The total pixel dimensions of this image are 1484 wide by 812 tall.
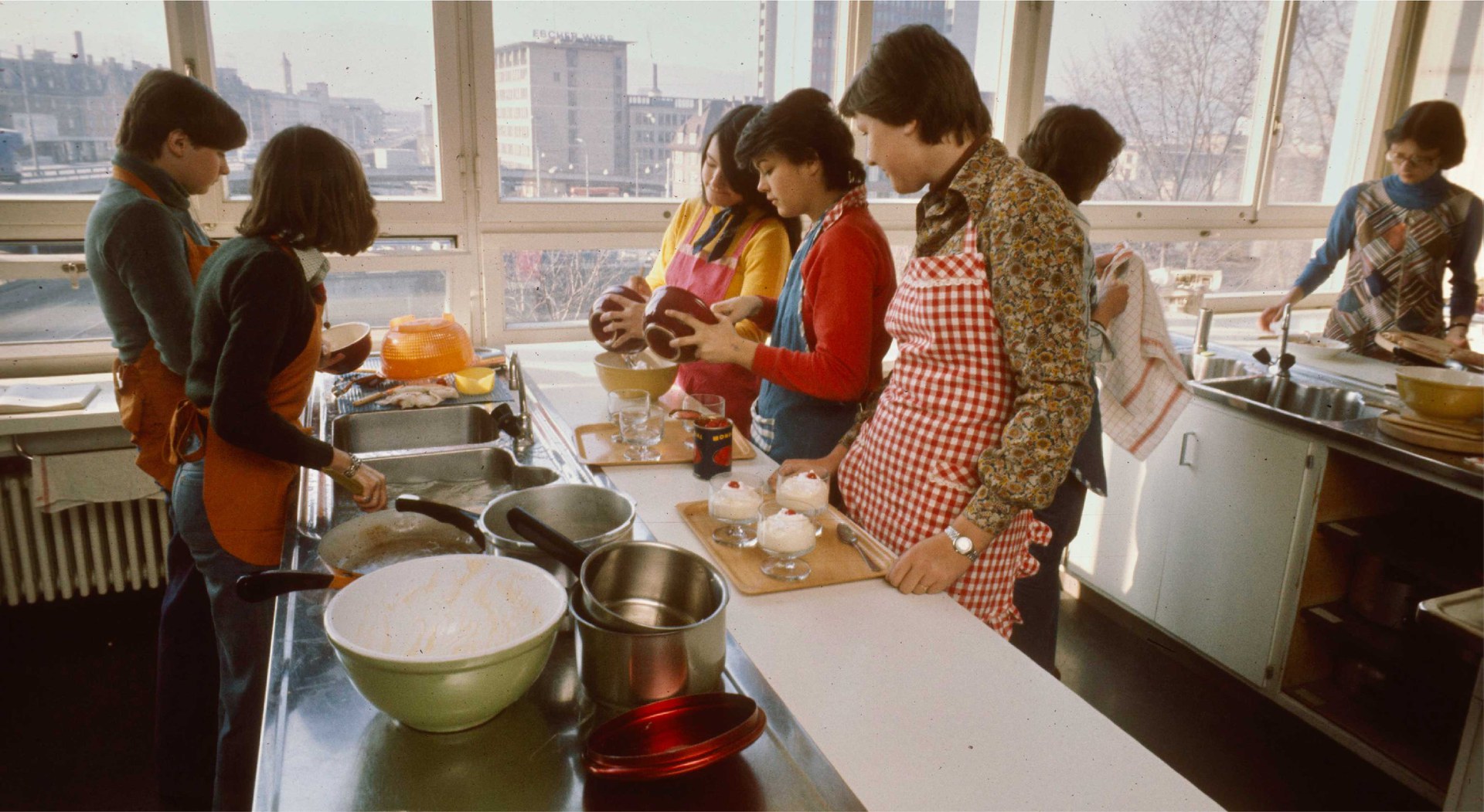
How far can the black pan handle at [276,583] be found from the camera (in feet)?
3.26

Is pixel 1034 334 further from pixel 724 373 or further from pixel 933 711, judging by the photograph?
pixel 724 373

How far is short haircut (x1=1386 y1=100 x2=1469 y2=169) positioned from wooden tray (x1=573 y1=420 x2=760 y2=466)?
8.94 ft

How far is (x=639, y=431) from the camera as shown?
5.86 ft

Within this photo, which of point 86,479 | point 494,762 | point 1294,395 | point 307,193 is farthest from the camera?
point 1294,395

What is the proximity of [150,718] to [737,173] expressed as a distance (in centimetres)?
209

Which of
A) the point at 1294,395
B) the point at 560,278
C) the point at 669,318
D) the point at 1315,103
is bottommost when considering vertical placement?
the point at 1294,395

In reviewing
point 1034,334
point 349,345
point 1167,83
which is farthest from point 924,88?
point 1167,83

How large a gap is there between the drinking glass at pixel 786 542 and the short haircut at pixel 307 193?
0.90m

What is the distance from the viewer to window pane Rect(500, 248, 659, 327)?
10.4 feet

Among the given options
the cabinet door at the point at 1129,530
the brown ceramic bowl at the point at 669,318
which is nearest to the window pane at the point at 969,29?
the cabinet door at the point at 1129,530

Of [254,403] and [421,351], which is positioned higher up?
[254,403]

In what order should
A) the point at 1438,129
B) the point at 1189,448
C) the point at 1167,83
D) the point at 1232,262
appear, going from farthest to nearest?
the point at 1232,262 < the point at 1167,83 < the point at 1438,129 < the point at 1189,448

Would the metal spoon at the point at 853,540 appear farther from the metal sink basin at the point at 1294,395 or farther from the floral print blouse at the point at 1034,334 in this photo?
the metal sink basin at the point at 1294,395

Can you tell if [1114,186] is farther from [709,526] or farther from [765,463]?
[709,526]
